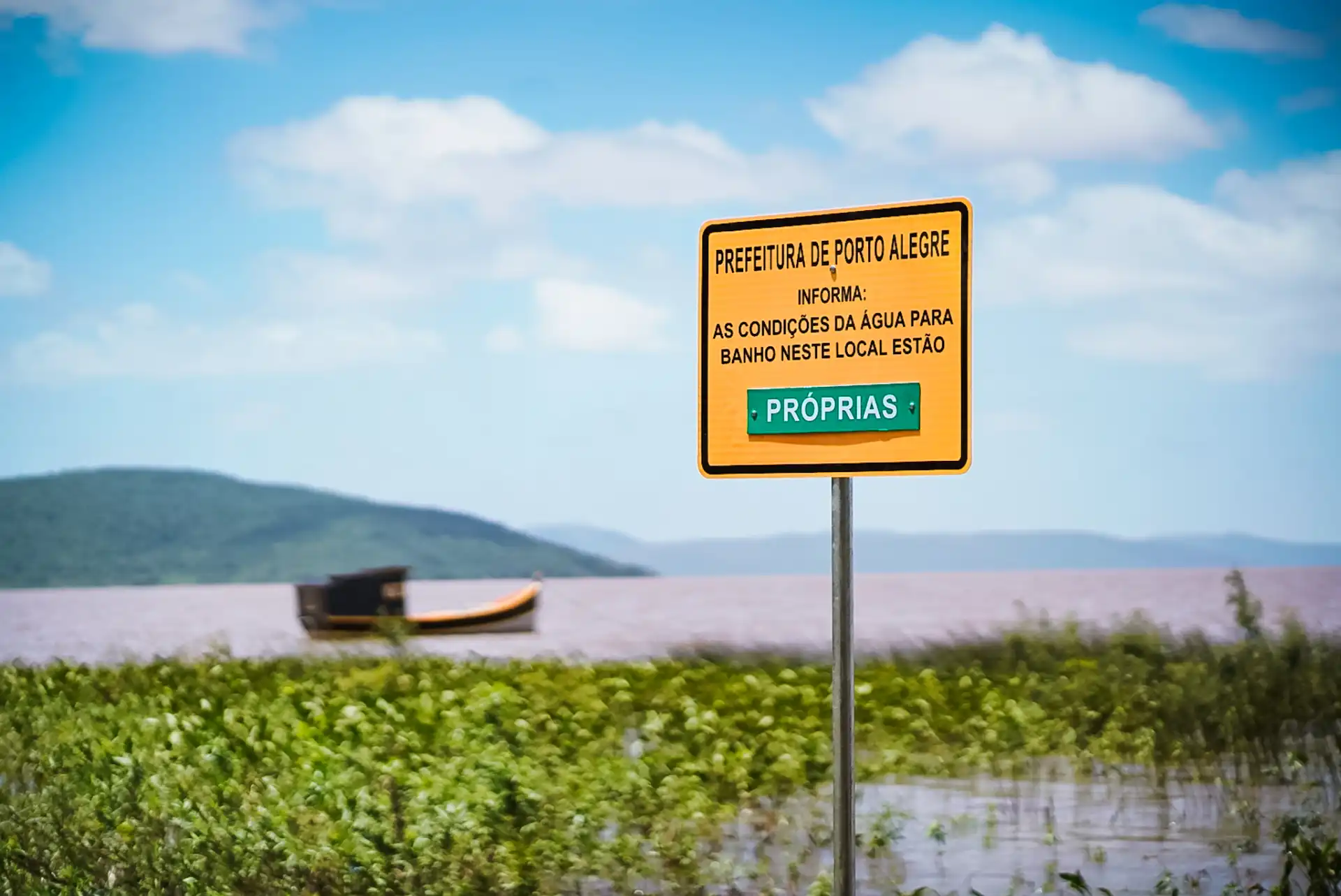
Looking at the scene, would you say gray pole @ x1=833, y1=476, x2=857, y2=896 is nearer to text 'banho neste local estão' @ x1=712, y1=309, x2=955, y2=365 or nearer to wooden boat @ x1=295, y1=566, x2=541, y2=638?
text 'banho neste local estão' @ x1=712, y1=309, x2=955, y2=365

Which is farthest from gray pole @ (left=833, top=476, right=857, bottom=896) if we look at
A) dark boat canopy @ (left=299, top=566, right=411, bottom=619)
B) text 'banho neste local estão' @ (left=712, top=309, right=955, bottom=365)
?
dark boat canopy @ (left=299, top=566, right=411, bottom=619)

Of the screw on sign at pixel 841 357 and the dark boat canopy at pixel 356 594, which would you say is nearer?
the screw on sign at pixel 841 357

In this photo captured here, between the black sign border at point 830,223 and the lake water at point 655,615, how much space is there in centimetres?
835

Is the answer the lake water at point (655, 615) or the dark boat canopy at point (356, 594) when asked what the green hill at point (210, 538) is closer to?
the lake water at point (655, 615)

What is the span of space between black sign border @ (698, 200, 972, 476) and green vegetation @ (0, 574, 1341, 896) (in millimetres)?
2443

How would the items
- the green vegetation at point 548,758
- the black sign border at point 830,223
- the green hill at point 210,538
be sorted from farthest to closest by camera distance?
the green hill at point 210,538 < the green vegetation at point 548,758 < the black sign border at point 830,223

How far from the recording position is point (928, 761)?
32.8 feet

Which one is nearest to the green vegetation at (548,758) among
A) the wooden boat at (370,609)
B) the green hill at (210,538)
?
the wooden boat at (370,609)

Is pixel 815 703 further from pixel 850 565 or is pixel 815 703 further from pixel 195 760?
pixel 850 565

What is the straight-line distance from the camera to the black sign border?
3873 millimetres

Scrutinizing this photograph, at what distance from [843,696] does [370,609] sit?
127 ft

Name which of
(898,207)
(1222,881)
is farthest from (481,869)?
(898,207)

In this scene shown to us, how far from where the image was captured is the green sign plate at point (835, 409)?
391 centimetres

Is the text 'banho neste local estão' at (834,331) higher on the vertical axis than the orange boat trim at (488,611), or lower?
higher
